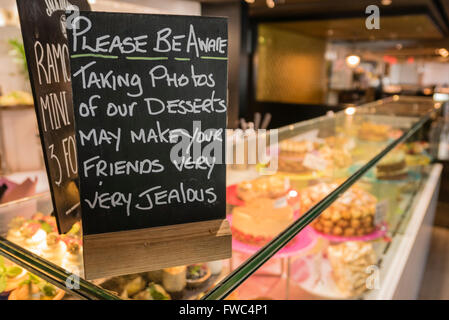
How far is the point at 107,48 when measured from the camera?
0.73m

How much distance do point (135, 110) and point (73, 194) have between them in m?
0.36

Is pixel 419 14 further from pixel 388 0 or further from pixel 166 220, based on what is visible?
pixel 166 220

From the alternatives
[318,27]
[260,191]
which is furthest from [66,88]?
[318,27]

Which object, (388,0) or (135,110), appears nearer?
(135,110)

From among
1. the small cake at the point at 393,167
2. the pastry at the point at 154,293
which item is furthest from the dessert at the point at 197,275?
the small cake at the point at 393,167

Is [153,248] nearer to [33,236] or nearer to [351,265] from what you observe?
[33,236]

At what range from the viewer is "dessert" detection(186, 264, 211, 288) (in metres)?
1.32

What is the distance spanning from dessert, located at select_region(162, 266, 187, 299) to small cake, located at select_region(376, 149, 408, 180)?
1.49m

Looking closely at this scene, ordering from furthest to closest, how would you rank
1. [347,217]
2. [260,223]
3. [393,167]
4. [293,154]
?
[393,167] → [293,154] → [347,217] → [260,223]

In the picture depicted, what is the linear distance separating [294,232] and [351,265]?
1.00 meters

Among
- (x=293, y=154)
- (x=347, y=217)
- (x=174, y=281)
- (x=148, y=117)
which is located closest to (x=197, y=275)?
(x=174, y=281)

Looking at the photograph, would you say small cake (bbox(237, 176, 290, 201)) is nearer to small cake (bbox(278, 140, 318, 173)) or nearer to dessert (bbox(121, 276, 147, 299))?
small cake (bbox(278, 140, 318, 173))

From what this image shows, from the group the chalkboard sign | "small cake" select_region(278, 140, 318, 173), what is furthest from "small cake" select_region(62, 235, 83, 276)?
"small cake" select_region(278, 140, 318, 173)

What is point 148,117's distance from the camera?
2.55 ft
